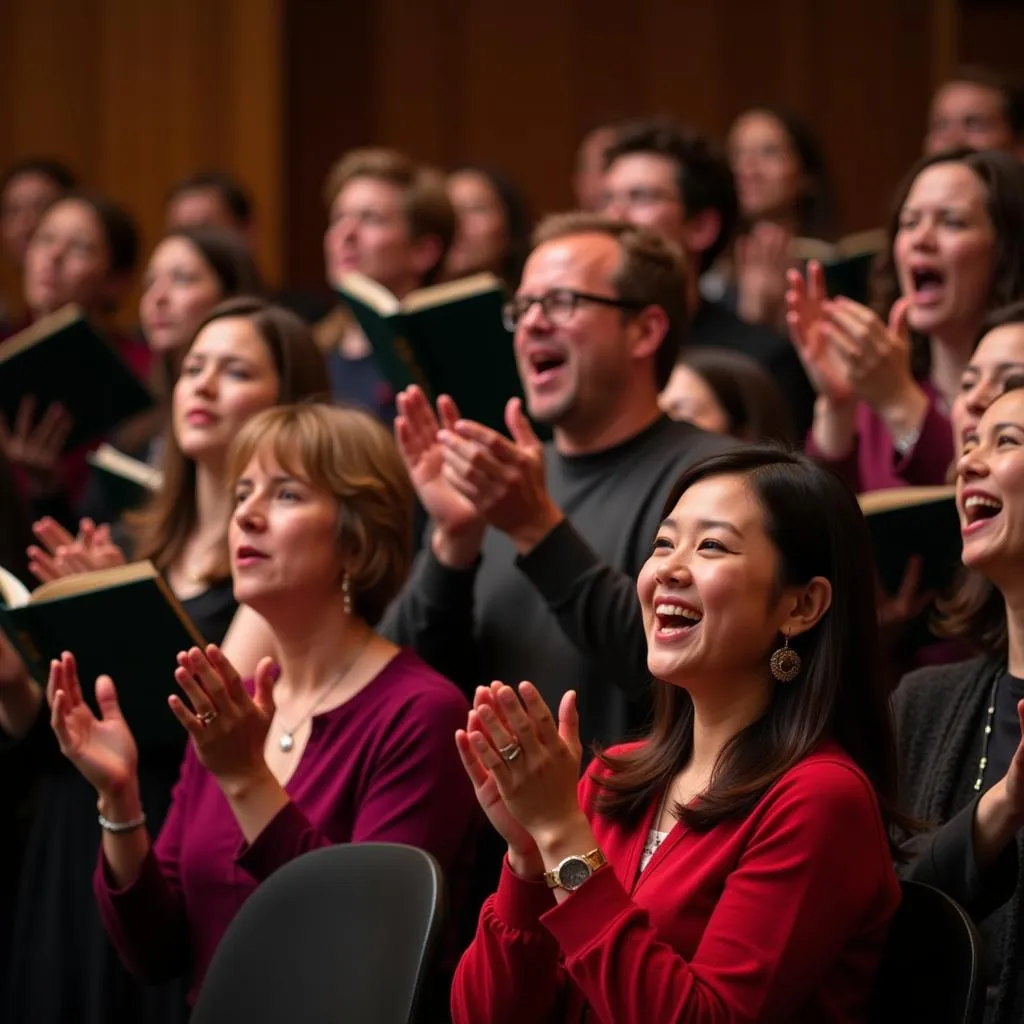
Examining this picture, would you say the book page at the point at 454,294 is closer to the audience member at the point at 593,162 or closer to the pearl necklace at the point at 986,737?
the pearl necklace at the point at 986,737

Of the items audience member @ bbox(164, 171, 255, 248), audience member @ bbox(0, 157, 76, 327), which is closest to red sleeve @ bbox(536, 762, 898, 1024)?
audience member @ bbox(164, 171, 255, 248)

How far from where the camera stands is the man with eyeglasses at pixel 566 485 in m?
2.50

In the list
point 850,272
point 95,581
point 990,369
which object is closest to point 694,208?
point 850,272

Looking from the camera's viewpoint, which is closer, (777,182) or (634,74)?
(777,182)

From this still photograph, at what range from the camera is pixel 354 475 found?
2674 mm

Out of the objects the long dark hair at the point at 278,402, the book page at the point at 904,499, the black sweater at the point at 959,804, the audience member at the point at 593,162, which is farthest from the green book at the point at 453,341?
the audience member at the point at 593,162

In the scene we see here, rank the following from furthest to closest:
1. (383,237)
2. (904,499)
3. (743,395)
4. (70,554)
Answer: (383,237) < (743,395) < (70,554) < (904,499)

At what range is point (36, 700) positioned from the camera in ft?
10.2

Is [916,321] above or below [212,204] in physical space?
below

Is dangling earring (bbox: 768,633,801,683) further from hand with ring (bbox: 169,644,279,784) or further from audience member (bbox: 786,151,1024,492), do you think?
audience member (bbox: 786,151,1024,492)

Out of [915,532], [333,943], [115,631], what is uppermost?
[915,532]

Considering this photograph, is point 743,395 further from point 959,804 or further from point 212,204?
point 212,204

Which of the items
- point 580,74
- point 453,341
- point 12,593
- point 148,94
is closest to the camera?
point 12,593

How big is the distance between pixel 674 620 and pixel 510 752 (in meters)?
0.25
